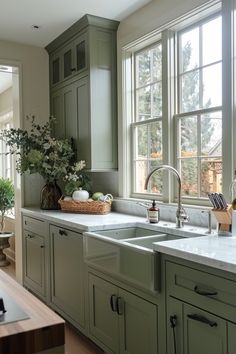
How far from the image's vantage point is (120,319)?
7.17 ft

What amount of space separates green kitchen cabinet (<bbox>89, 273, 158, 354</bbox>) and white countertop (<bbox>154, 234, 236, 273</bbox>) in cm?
36

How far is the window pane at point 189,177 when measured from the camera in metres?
2.76

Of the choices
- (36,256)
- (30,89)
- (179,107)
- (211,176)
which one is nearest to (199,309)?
(211,176)

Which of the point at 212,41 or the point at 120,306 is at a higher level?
the point at 212,41

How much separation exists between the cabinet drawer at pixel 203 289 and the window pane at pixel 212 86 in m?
1.31

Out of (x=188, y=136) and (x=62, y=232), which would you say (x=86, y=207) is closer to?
(x=62, y=232)

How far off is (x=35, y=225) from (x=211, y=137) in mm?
1919

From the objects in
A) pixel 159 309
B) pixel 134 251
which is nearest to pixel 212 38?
pixel 134 251

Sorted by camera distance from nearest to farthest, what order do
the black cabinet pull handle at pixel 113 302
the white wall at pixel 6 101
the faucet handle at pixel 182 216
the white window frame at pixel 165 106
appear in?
the black cabinet pull handle at pixel 113 302, the faucet handle at pixel 182 216, the white window frame at pixel 165 106, the white wall at pixel 6 101

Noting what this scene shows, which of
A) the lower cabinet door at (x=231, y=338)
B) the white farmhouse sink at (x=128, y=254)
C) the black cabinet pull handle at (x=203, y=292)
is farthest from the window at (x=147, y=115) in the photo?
the lower cabinet door at (x=231, y=338)

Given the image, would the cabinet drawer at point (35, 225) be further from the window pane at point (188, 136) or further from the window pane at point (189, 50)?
the window pane at point (189, 50)

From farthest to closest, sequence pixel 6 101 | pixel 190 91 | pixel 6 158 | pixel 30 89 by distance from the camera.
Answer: pixel 6 158, pixel 6 101, pixel 30 89, pixel 190 91

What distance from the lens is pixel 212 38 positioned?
8.51ft

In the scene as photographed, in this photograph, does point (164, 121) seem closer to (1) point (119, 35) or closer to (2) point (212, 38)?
(2) point (212, 38)
